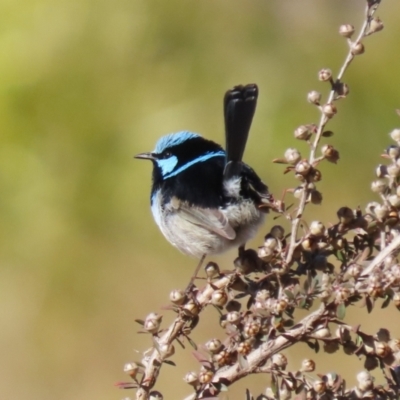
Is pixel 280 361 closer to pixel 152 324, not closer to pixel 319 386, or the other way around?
pixel 319 386

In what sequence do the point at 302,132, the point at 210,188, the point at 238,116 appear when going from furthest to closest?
the point at 210,188 → the point at 238,116 → the point at 302,132

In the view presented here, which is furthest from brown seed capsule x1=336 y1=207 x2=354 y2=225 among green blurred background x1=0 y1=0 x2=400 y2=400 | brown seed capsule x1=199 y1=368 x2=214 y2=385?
green blurred background x1=0 y1=0 x2=400 y2=400

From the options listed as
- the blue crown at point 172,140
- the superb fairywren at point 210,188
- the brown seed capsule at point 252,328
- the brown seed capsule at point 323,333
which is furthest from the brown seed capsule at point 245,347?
the blue crown at point 172,140

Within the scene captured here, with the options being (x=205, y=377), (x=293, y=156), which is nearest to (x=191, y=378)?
(x=205, y=377)

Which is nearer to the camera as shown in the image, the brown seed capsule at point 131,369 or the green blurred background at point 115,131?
the brown seed capsule at point 131,369

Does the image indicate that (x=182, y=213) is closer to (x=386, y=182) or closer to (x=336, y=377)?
(x=386, y=182)

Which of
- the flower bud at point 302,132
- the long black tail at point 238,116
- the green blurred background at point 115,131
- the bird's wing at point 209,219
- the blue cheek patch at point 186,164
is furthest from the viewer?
the green blurred background at point 115,131

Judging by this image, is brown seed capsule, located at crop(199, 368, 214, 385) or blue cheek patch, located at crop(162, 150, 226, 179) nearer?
brown seed capsule, located at crop(199, 368, 214, 385)

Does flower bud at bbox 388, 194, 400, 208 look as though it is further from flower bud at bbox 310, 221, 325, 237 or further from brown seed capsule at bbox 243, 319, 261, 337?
brown seed capsule at bbox 243, 319, 261, 337

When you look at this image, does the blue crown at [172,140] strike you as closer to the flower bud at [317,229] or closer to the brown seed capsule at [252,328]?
the flower bud at [317,229]
